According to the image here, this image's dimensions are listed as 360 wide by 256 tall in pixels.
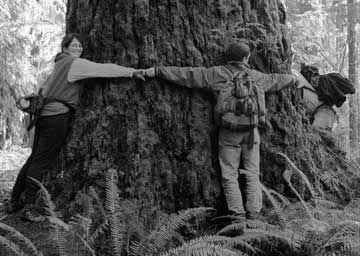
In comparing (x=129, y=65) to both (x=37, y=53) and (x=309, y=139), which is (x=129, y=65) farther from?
(x=37, y=53)

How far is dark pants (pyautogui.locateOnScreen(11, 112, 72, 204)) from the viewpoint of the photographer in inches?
208

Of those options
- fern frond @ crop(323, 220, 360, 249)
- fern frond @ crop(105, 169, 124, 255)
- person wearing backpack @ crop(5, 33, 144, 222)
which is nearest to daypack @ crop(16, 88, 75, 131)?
person wearing backpack @ crop(5, 33, 144, 222)

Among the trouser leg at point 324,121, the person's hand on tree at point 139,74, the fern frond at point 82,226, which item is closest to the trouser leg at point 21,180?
the person's hand on tree at point 139,74

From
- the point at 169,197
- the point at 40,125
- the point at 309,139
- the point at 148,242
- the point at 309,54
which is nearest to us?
the point at 148,242

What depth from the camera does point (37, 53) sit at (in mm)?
16188

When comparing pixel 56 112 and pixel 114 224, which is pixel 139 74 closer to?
pixel 56 112

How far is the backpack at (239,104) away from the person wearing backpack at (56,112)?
1.47m

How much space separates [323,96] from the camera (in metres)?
6.88

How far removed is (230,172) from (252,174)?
27cm

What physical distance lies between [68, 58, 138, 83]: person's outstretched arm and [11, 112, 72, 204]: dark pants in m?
0.56

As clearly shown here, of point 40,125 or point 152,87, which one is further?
point 40,125

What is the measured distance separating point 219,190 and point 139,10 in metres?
2.40

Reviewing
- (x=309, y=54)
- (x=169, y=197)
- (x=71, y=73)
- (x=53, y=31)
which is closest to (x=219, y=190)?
(x=169, y=197)

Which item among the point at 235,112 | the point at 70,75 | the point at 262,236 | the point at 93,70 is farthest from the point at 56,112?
the point at 262,236
